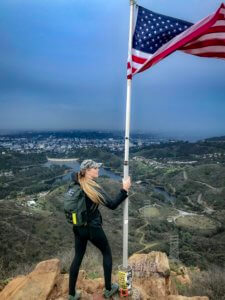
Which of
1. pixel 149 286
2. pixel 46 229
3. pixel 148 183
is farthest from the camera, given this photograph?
pixel 148 183

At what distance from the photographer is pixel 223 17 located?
449 cm

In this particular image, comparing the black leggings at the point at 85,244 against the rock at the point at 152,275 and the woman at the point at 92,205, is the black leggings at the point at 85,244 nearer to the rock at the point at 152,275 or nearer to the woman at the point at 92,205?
the woman at the point at 92,205

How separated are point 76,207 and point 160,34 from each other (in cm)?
257

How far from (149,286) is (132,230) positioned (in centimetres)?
2725

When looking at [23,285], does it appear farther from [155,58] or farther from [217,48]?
[217,48]

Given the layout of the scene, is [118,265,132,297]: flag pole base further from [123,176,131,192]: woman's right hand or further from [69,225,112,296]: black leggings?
[123,176,131,192]: woman's right hand

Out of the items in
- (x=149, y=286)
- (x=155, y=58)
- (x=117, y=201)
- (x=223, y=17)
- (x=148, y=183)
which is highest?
(x=223, y=17)

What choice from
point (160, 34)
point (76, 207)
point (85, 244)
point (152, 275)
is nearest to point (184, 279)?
point (152, 275)

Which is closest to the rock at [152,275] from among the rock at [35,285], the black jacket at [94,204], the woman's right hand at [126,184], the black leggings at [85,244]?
the black leggings at [85,244]

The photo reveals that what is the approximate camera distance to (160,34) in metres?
4.43

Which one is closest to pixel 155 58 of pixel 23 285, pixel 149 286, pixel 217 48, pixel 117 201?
pixel 217 48

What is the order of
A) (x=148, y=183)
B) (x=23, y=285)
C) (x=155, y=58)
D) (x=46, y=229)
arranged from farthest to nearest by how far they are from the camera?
(x=148, y=183), (x=46, y=229), (x=23, y=285), (x=155, y=58)

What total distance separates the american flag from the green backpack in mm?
1696

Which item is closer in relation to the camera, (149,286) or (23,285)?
(23,285)
